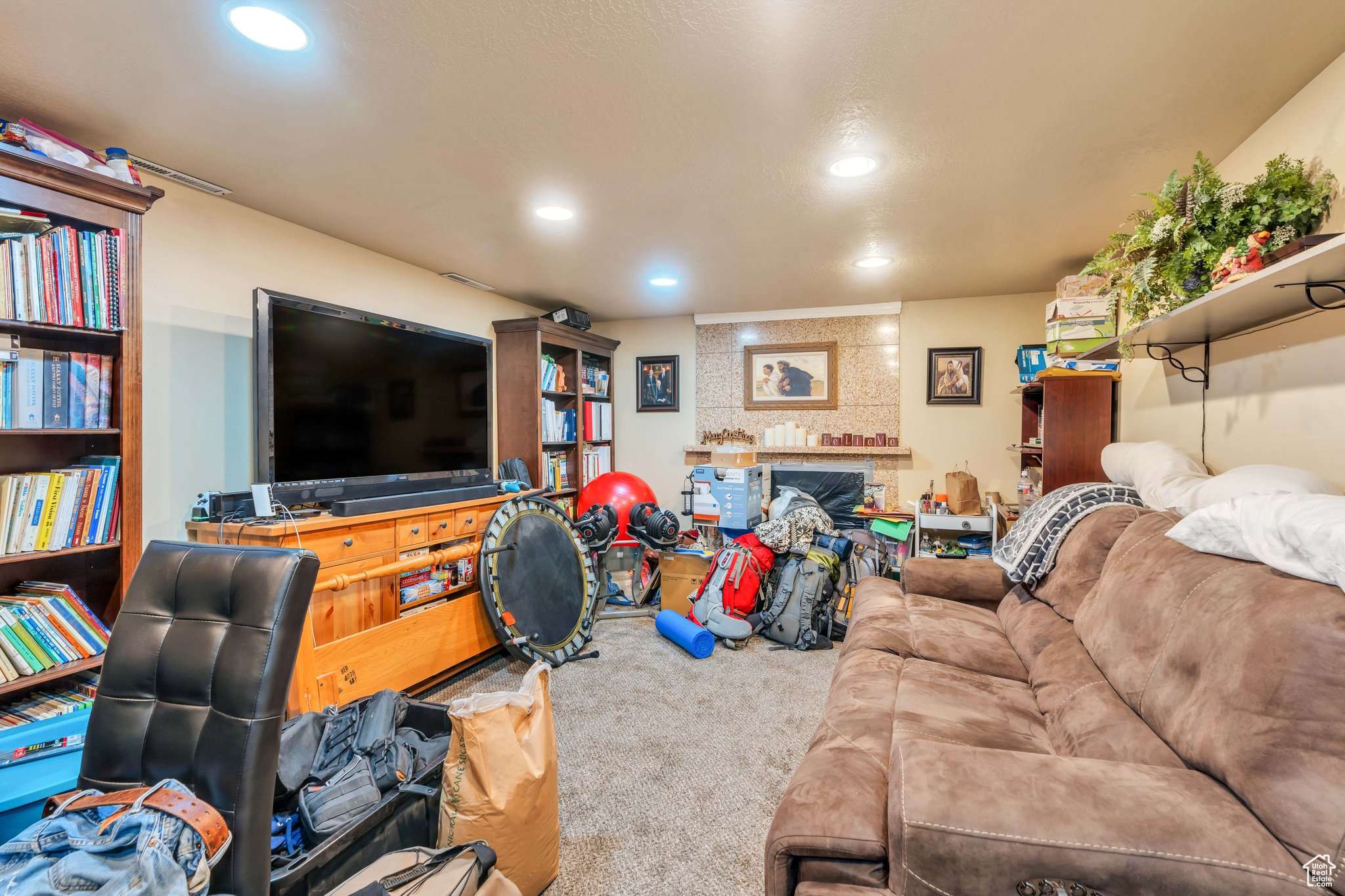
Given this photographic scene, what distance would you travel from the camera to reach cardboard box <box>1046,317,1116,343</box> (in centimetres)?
295

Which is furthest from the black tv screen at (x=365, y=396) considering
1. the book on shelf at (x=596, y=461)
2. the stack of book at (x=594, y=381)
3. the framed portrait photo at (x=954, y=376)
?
the framed portrait photo at (x=954, y=376)

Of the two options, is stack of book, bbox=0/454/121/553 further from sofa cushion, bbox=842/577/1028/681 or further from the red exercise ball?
the red exercise ball

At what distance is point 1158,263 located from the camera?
74.7 inches

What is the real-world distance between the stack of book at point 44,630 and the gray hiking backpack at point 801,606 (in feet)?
9.71

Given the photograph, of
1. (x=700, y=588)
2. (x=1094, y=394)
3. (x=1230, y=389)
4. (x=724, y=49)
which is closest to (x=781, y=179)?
(x=724, y=49)

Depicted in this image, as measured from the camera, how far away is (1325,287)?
4.95ft

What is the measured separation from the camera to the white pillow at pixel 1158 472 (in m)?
1.90

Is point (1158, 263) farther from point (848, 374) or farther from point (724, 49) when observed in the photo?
point (848, 374)

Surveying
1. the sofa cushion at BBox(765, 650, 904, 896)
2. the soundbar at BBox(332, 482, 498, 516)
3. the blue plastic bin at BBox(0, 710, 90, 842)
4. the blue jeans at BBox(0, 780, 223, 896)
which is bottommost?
the blue plastic bin at BBox(0, 710, 90, 842)

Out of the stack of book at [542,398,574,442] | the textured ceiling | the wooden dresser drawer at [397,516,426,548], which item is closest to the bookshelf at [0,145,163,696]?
the textured ceiling

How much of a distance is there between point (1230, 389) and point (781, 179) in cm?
186

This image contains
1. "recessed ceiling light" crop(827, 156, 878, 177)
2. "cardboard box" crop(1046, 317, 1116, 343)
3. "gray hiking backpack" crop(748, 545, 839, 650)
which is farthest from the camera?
"gray hiking backpack" crop(748, 545, 839, 650)

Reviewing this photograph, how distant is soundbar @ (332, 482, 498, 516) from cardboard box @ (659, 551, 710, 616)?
136 centimetres

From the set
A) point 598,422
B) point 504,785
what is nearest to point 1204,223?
point 504,785
